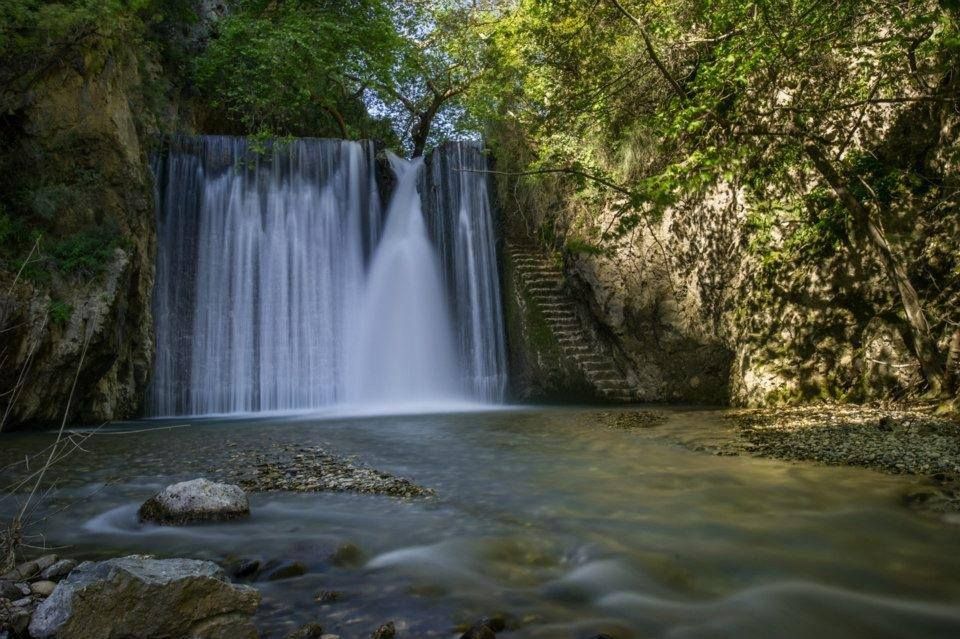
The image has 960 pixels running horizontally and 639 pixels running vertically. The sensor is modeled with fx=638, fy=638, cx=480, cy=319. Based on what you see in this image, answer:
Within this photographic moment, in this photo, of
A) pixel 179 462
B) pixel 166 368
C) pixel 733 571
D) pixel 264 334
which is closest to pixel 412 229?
pixel 264 334

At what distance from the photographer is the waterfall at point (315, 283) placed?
45.0 ft

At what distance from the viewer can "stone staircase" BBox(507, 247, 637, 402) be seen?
12711 millimetres

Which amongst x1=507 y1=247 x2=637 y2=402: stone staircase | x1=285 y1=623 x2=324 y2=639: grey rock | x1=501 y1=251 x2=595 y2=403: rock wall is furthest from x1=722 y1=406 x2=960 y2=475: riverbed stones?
x1=285 y1=623 x2=324 y2=639: grey rock

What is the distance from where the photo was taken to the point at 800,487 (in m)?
5.06

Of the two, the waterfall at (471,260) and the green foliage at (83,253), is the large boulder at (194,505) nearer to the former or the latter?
the green foliage at (83,253)

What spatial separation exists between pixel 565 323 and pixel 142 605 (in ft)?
38.2

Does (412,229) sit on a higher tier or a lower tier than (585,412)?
higher

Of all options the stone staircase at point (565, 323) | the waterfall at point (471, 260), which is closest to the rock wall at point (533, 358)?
the stone staircase at point (565, 323)

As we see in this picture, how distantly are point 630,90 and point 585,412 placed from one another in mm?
5845

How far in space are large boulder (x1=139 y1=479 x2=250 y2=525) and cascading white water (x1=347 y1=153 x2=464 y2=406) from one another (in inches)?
379

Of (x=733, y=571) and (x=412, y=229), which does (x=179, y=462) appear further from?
(x=412, y=229)

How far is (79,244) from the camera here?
9906 millimetres

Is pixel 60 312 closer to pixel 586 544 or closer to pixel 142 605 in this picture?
pixel 142 605

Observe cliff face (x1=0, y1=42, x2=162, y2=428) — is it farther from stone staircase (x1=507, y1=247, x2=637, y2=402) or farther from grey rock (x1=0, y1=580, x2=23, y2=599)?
stone staircase (x1=507, y1=247, x2=637, y2=402)
